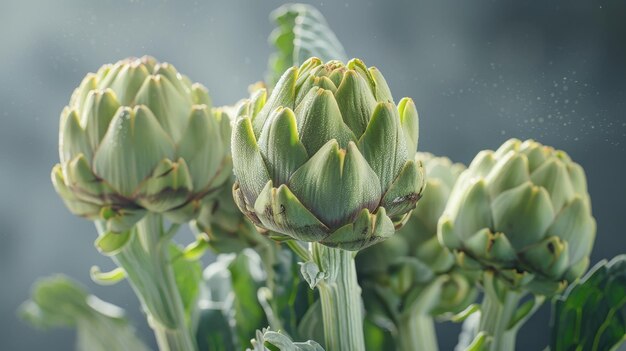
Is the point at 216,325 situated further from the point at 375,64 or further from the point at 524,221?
the point at 375,64

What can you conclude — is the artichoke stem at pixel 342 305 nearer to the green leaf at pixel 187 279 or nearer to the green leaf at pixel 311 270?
the green leaf at pixel 311 270

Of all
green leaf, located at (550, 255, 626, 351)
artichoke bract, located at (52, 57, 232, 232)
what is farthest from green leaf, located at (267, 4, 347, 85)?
green leaf, located at (550, 255, 626, 351)

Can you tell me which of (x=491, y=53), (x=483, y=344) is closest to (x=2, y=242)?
(x=491, y=53)

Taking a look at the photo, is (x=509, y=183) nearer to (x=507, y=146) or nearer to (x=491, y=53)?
(x=507, y=146)

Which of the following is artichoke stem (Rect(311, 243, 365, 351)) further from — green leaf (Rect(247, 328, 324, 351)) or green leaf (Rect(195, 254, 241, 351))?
green leaf (Rect(195, 254, 241, 351))

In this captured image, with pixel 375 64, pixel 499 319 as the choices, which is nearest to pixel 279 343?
pixel 499 319

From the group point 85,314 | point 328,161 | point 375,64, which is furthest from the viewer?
point 375,64
